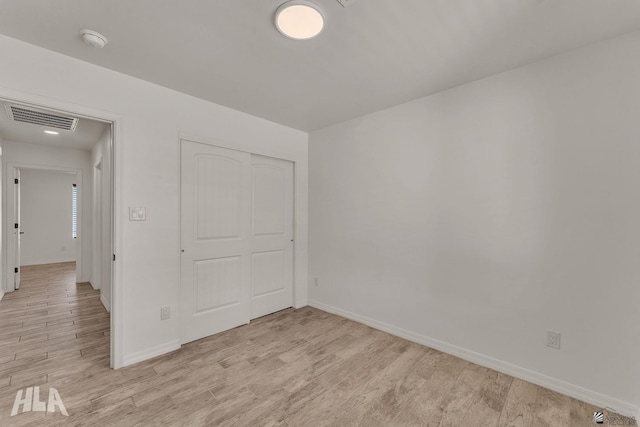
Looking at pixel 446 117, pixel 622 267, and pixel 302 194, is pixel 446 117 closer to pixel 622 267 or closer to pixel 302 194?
pixel 622 267

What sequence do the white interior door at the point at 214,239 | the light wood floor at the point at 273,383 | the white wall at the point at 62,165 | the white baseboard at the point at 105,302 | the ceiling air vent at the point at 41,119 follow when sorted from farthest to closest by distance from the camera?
the white wall at the point at 62,165, the white baseboard at the point at 105,302, the ceiling air vent at the point at 41,119, the white interior door at the point at 214,239, the light wood floor at the point at 273,383

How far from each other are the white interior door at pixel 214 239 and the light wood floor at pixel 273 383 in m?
0.27

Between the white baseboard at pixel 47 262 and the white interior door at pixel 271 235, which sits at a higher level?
the white interior door at pixel 271 235

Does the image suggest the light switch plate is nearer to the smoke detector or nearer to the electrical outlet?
the smoke detector

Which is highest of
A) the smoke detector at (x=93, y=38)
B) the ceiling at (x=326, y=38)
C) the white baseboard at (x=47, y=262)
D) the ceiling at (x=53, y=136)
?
the ceiling at (x=326, y=38)

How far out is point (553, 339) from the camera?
6.88ft

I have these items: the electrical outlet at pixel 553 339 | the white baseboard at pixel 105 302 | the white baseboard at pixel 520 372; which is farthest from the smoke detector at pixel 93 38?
the electrical outlet at pixel 553 339

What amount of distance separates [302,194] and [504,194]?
8.02ft

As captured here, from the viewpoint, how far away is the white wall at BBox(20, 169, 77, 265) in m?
6.63

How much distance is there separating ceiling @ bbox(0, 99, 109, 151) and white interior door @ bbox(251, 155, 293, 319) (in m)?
2.04

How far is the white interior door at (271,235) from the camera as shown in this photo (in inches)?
138

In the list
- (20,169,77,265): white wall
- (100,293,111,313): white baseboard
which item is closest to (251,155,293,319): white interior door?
(100,293,111,313): white baseboard

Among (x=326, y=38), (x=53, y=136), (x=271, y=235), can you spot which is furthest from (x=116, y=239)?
(x=53, y=136)

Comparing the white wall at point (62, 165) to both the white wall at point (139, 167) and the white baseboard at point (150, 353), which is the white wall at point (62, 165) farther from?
the white baseboard at point (150, 353)
